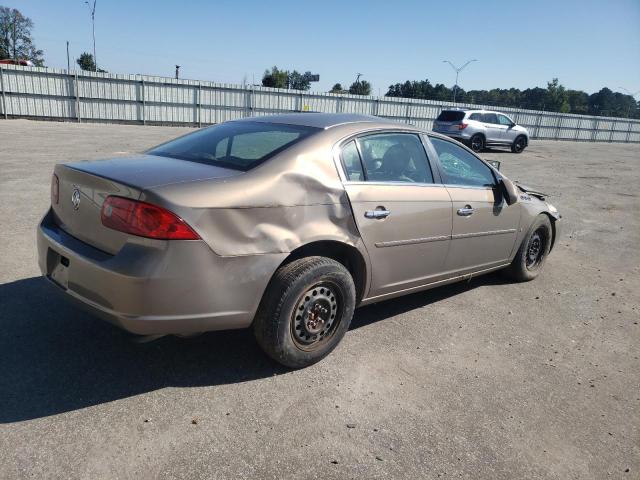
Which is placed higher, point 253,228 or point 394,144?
point 394,144

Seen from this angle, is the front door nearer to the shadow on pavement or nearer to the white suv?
the shadow on pavement

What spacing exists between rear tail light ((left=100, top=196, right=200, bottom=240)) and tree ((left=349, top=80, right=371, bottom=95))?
87.7 meters

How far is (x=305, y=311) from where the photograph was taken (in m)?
3.18

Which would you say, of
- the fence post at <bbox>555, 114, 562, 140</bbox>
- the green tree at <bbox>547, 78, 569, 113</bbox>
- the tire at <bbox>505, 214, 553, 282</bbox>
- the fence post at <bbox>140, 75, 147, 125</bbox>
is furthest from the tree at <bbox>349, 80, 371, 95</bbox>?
the tire at <bbox>505, 214, 553, 282</bbox>

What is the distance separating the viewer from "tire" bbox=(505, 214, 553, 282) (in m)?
5.18

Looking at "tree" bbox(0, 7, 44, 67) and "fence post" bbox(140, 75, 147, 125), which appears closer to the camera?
"fence post" bbox(140, 75, 147, 125)

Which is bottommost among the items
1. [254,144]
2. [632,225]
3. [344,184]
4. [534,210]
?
[632,225]

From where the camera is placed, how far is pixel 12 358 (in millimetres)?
3111

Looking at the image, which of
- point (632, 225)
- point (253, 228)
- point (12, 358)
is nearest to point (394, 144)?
point (253, 228)

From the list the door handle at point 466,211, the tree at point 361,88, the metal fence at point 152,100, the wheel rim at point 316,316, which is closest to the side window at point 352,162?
the wheel rim at point 316,316

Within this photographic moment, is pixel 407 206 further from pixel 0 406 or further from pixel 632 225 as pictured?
pixel 632 225

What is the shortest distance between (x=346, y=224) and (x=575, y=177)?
560 inches

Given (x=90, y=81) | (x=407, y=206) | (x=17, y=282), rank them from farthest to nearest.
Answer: (x=90, y=81) → (x=17, y=282) → (x=407, y=206)

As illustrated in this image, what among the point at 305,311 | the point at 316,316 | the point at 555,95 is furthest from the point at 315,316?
the point at 555,95
